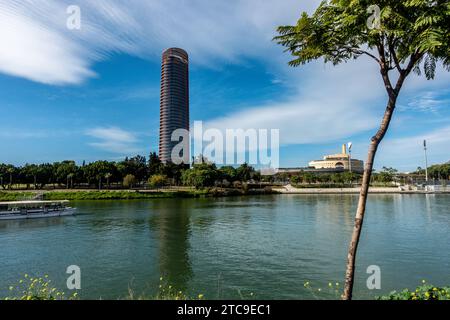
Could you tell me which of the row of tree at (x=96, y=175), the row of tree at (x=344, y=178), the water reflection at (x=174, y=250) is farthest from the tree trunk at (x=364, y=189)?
the row of tree at (x=344, y=178)

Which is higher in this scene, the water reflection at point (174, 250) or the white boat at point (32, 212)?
the white boat at point (32, 212)

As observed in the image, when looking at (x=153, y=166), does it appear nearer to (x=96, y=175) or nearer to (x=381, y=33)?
(x=96, y=175)

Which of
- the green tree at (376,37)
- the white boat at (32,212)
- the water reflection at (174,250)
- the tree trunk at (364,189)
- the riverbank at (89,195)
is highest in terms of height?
the green tree at (376,37)

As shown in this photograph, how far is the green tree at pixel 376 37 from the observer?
23.9ft

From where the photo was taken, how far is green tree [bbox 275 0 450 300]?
287 inches

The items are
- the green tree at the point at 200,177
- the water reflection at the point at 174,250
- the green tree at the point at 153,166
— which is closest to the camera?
the water reflection at the point at 174,250

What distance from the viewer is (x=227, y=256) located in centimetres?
2706

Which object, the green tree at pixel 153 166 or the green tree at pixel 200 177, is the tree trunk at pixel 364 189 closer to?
the green tree at pixel 200 177

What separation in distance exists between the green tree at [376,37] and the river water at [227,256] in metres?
10.7

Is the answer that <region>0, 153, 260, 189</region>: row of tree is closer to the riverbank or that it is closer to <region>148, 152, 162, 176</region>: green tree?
<region>148, 152, 162, 176</region>: green tree

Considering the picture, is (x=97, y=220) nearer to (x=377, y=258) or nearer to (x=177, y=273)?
(x=177, y=273)

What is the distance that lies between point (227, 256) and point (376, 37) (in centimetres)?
2280
